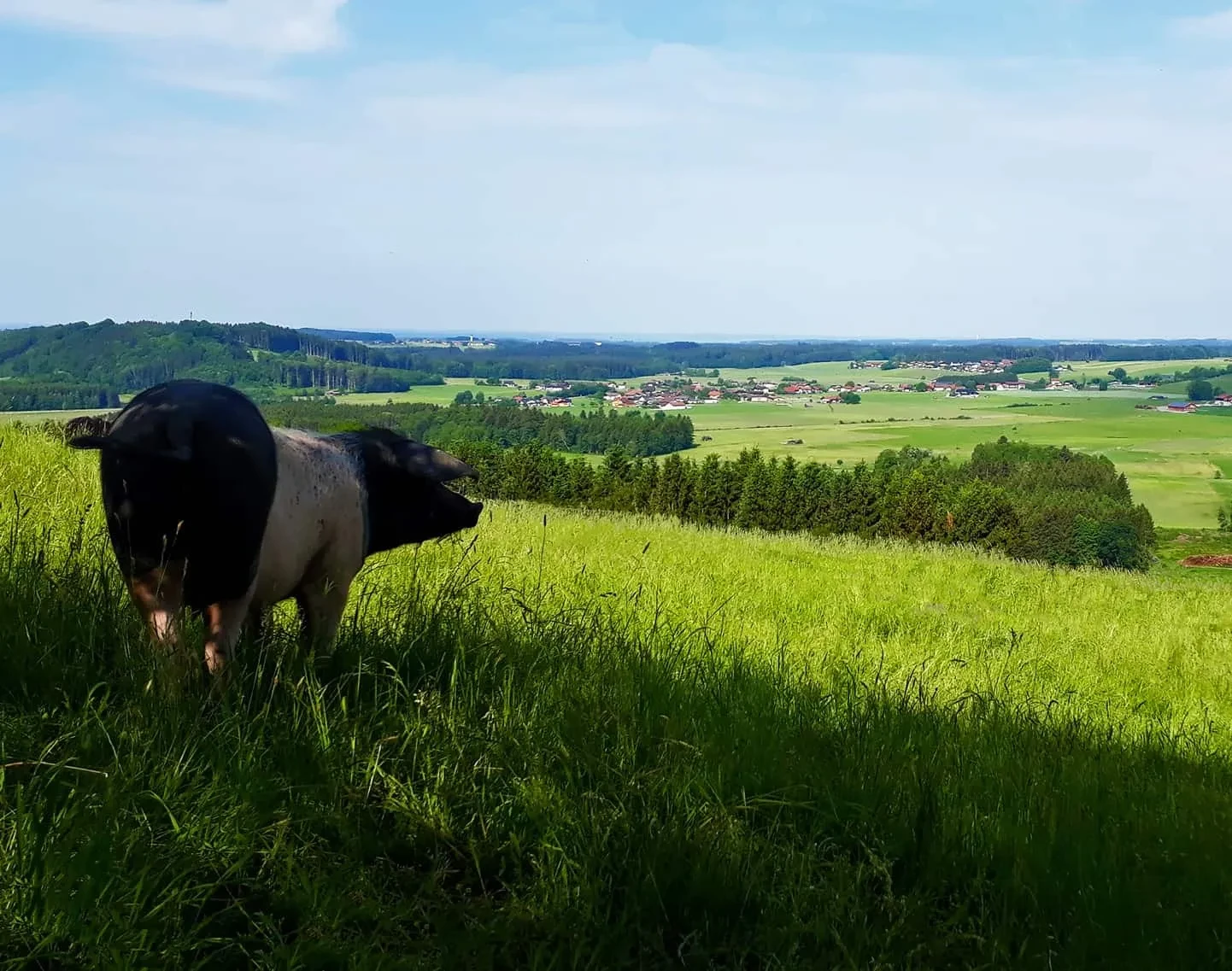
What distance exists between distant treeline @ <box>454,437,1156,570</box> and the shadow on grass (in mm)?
60555

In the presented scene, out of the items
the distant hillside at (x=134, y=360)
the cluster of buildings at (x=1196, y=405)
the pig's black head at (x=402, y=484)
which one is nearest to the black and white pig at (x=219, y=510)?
the pig's black head at (x=402, y=484)

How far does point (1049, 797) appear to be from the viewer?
3.23 m

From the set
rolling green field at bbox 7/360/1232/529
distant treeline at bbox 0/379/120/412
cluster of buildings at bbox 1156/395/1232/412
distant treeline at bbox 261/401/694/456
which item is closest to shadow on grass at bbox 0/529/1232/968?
distant treeline at bbox 0/379/120/412

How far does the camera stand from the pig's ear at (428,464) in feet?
12.4

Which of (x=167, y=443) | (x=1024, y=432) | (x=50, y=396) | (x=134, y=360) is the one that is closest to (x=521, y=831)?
(x=167, y=443)

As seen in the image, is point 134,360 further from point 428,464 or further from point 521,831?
point 521,831

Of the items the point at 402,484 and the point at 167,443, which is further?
the point at 402,484

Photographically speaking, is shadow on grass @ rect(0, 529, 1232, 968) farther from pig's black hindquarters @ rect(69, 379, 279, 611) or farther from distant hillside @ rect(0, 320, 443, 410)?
distant hillside @ rect(0, 320, 443, 410)

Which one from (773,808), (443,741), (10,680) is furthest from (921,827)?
(10,680)

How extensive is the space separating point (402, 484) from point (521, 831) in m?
→ 1.63

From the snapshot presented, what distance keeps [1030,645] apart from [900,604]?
2.66m

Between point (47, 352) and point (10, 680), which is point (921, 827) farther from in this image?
point (47, 352)

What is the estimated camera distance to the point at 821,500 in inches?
2938

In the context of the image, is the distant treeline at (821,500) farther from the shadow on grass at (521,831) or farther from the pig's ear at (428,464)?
the shadow on grass at (521,831)
